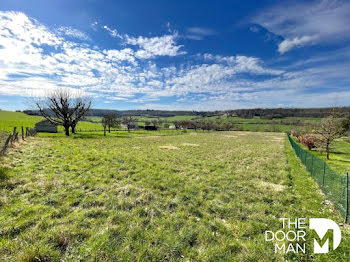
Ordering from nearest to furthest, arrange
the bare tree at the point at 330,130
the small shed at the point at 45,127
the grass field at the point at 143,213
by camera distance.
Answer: the grass field at the point at 143,213
the bare tree at the point at 330,130
the small shed at the point at 45,127

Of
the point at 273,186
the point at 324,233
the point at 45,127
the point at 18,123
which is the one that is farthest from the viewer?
the point at 18,123

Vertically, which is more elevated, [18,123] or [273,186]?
[18,123]

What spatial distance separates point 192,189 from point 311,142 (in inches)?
1153

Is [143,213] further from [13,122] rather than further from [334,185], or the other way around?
[13,122]

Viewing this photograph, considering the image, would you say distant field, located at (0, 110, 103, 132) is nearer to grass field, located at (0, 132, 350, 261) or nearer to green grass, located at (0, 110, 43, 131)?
green grass, located at (0, 110, 43, 131)

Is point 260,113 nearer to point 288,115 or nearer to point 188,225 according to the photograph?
point 288,115

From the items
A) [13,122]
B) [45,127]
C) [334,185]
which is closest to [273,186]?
[334,185]

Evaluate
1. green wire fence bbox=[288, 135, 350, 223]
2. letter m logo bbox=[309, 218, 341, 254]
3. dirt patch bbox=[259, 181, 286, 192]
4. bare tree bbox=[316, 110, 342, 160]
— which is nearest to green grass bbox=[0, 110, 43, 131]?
dirt patch bbox=[259, 181, 286, 192]

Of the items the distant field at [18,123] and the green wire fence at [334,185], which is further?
the distant field at [18,123]

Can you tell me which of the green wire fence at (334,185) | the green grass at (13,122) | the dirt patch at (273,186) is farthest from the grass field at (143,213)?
the green grass at (13,122)

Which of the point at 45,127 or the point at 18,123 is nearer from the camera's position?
the point at 45,127

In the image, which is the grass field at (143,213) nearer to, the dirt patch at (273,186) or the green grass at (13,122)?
the dirt patch at (273,186)

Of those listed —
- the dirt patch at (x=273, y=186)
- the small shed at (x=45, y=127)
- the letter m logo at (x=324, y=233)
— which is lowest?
the dirt patch at (x=273, y=186)

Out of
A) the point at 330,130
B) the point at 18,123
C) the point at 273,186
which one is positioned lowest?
the point at 273,186
